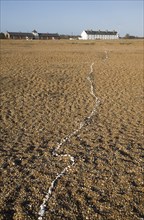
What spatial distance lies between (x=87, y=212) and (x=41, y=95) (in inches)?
416

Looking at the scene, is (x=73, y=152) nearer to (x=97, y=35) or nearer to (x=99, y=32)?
(x=97, y=35)

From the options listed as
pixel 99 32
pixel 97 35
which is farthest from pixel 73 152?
pixel 99 32

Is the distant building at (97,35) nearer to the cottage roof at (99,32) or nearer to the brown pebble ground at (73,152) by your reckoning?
the cottage roof at (99,32)

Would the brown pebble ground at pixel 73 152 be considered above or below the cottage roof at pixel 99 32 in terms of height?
below

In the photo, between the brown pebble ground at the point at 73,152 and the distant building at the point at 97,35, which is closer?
the brown pebble ground at the point at 73,152

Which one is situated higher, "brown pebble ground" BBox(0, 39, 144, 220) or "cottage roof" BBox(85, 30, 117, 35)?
"cottage roof" BBox(85, 30, 117, 35)

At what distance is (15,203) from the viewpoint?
22.5ft

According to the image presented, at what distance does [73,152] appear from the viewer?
9.41 meters

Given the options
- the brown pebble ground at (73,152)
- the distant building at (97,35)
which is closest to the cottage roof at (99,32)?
the distant building at (97,35)

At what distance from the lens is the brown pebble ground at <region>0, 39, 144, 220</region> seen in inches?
268

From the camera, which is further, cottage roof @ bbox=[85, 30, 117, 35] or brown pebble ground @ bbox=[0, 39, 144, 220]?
cottage roof @ bbox=[85, 30, 117, 35]

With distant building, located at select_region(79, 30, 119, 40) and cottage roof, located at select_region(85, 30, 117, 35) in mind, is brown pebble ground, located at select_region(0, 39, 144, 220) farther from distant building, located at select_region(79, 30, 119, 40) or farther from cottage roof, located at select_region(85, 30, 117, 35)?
cottage roof, located at select_region(85, 30, 117, 35)

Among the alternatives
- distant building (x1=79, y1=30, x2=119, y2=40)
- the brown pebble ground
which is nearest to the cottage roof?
distant building (x1=79, y1=30, x2=119, y2=40)

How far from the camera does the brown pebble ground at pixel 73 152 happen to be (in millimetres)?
6809
